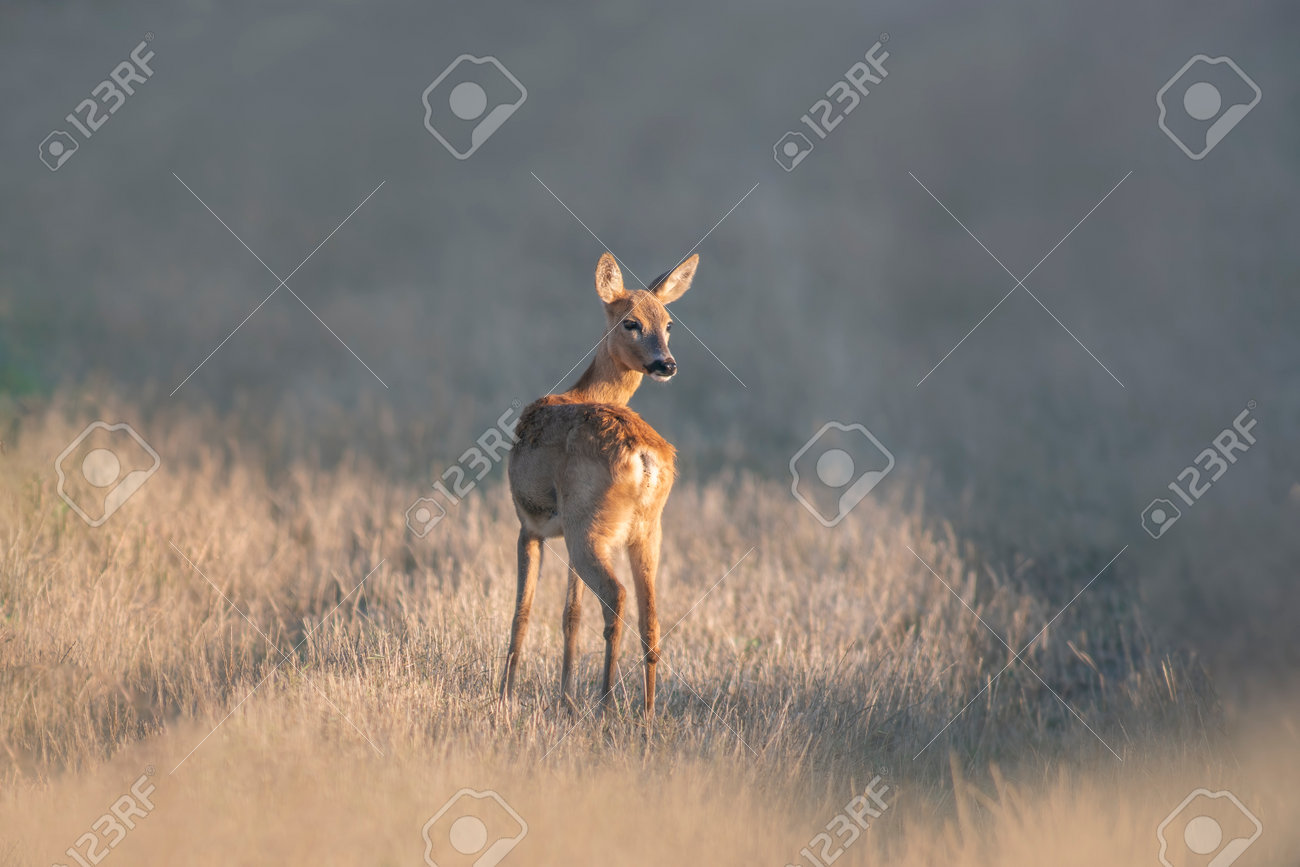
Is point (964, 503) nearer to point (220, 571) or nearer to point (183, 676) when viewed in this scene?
point (220, 571)

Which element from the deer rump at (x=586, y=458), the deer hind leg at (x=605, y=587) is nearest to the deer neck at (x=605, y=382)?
the deer rump at (x=586, y=458)

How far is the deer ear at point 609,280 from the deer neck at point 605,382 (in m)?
0.33

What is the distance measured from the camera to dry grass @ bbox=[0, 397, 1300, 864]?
5.17 meters

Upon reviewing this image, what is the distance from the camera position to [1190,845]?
5312 mm

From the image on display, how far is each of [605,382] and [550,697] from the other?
6.58ft

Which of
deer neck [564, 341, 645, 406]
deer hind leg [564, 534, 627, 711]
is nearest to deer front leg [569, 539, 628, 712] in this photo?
deer hind leg [564, 534, 627, 711]

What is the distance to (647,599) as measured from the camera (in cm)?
611

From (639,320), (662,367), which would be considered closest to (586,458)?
(662,367)

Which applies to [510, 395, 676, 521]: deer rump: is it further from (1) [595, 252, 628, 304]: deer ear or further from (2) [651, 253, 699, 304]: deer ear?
(2) [651, 253, 699, 304]: deer ear

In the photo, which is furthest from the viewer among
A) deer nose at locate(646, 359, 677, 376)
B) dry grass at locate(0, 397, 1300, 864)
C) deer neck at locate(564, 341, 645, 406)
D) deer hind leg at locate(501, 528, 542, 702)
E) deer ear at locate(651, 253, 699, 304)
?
deer ear at locate(651, 253, 699, 304)

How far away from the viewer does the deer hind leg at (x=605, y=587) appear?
19.0 ft

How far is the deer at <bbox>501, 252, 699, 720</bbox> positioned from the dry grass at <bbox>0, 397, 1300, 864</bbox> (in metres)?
0.56

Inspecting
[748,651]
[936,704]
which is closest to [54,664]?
[748,651]

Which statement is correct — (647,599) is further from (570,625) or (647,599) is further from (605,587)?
(570,625)
